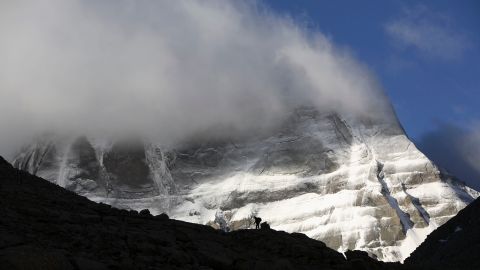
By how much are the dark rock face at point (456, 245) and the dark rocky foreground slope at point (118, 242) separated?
48.9 ft

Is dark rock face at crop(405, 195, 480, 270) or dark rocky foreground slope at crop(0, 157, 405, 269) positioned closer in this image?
dark rocky foreground slope at crop(0, 157, 405, 269)

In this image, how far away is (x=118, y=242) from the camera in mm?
40656

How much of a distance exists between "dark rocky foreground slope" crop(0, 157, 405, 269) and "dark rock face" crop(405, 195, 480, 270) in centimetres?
1491

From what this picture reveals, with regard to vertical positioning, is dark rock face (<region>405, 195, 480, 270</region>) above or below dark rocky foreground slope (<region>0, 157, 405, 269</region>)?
above

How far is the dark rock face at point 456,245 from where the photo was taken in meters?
62.6

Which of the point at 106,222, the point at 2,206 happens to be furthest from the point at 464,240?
the point at 2,206

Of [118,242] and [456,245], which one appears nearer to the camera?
[118,242]

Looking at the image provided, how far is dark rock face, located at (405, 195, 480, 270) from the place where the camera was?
62.6m

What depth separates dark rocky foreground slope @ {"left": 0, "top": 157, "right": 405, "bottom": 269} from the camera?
36781 millimetres

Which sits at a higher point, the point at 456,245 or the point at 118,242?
the point at 456,245

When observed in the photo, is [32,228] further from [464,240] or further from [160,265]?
[464,240]

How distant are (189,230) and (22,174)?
1353 cm

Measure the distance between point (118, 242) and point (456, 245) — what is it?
142 ft

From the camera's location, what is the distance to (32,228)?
1581 inches
